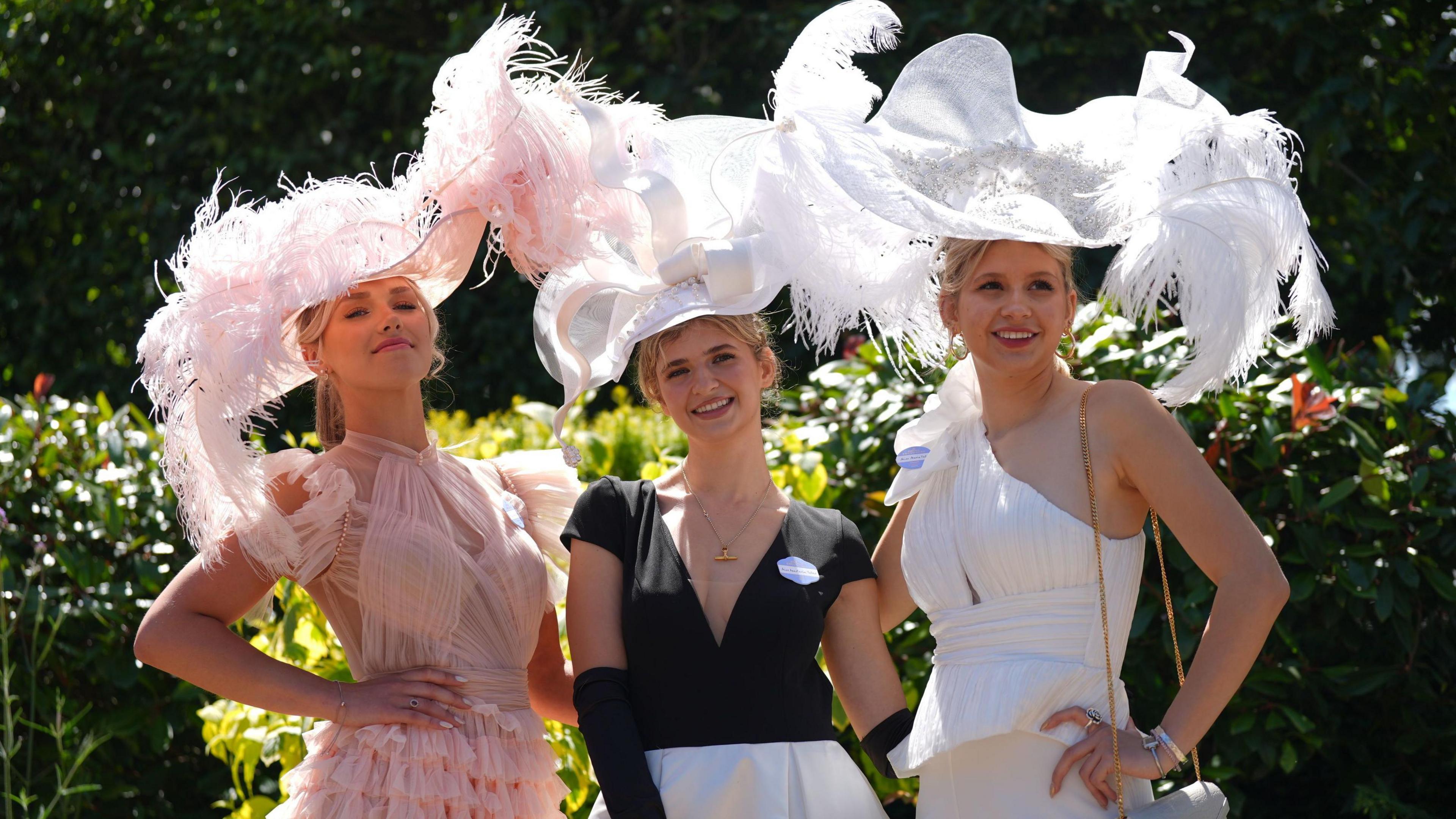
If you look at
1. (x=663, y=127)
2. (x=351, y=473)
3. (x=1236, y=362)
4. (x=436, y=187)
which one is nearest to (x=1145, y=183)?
(x=1236, y=362)

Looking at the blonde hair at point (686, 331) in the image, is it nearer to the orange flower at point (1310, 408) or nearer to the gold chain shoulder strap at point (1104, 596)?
the gold chain shoulder strap at point (1104, 596)

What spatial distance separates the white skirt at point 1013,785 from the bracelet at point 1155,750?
6 centimetres

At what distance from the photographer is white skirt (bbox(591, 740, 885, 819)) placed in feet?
7.17

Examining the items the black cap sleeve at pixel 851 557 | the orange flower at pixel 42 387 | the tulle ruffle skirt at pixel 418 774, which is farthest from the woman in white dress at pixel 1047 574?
the orange flower at pixel 42 387

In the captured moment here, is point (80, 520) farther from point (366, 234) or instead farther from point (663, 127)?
point (663, 127)

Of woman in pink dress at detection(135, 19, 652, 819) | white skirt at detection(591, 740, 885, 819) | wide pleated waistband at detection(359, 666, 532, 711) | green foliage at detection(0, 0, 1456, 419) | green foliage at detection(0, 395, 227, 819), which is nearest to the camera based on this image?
white skirt at detection(591, 740, 885, 819)

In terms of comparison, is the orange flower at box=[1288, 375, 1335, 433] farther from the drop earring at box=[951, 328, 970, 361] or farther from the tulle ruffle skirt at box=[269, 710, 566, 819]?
the tulle ruffle skirt at box=[269, 710, 566, 819]

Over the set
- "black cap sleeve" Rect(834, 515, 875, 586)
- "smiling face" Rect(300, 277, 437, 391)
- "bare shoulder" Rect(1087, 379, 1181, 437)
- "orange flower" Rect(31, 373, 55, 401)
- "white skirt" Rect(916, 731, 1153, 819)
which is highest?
"orange flower" Rect(31, 373, 55, 401)

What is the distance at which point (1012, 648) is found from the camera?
7.16 ft

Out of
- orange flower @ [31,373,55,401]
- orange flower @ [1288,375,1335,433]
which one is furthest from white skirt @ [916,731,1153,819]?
orange flower @ [31,373,55,401]

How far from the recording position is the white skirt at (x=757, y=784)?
7.17 feet

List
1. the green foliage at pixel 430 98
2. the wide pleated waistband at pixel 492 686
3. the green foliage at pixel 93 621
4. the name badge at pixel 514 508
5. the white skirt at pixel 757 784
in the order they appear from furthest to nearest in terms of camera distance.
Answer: the green foliage at pixel 430 98 < the green foliage at pixel 93 621 < the name badge at pixel 514 508 < the wide pleated waistband at pixel 492 686 < the white skirt at pixel 757 784

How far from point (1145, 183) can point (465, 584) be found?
145 cm

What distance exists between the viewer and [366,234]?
2.38 metres
